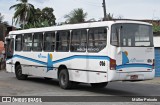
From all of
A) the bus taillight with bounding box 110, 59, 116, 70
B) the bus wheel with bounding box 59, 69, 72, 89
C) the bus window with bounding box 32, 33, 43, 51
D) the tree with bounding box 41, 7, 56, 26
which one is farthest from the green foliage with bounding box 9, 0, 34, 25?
the bus taillight with bounding box 110, 59, 116, 70

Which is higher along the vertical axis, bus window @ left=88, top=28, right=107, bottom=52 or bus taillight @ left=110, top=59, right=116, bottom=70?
bus window @ left=88, top=28, right=107, bottom=52

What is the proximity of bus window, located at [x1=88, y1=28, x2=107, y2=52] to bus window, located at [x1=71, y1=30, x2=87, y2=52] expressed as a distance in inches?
15.3

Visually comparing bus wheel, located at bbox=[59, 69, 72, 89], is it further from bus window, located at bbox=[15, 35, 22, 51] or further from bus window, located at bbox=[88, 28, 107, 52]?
bus window, located at bbox=[15, 35, 22, 51]

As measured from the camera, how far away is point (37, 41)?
2006cm

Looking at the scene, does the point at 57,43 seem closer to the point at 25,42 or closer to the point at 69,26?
the point at 69,26

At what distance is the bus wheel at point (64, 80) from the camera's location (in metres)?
17.3

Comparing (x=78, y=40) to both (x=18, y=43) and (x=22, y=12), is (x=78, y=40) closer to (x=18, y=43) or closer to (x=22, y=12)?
(x=18, y=43)

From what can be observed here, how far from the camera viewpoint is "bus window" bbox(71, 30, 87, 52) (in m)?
16.4

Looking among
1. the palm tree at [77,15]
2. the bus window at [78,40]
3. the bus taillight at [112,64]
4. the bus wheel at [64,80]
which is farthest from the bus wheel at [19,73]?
the palm tree at [77,15]

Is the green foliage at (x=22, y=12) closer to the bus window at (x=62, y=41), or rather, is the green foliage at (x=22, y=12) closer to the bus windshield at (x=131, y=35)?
the bus window at (x=62, y=41)

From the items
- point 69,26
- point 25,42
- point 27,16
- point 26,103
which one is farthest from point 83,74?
point 27,16

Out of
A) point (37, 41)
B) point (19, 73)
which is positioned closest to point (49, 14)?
point (19, 73)

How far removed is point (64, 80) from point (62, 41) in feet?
6.01

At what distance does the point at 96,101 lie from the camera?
1323 cm
